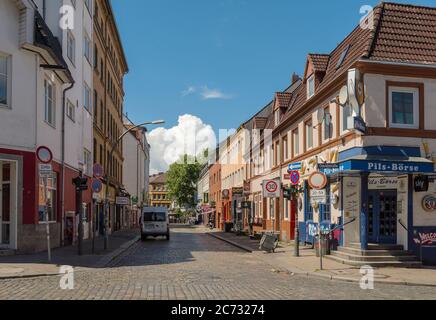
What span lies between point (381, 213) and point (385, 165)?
260 cm

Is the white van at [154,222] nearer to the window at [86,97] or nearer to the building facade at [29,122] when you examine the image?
the window at [86,97]

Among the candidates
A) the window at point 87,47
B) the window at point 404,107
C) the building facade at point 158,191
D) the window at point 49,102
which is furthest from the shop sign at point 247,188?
the building facade at point 158,191

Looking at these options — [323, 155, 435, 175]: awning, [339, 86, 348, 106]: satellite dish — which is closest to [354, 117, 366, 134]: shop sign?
[323, 155, 435, 175]: awning

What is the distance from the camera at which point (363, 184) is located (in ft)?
59.6

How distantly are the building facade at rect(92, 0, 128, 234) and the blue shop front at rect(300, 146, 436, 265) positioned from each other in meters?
14.3

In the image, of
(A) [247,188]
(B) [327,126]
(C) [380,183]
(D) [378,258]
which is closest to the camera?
(D) [378,258]

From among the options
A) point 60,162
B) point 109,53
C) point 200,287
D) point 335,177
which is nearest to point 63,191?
point 60,162

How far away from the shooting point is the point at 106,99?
41.2 metres

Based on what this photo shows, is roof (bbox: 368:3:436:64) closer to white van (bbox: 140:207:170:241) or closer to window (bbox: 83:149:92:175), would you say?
window (bbox: 83:149:92:175)

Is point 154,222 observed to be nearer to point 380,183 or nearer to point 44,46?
point 44,46

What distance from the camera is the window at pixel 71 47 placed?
2557cm

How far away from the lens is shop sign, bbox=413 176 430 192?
18.0 metres

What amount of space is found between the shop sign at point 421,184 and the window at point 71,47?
16.6 m

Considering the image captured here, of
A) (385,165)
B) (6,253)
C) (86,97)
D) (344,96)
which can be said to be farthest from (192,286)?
(86,97)
